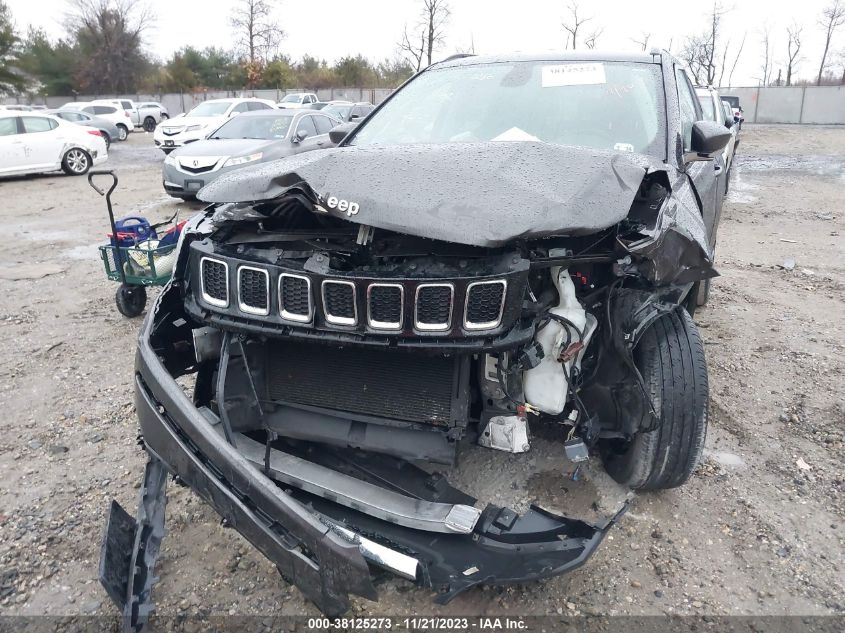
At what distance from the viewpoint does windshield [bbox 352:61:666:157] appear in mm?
2836

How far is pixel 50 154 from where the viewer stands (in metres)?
13.1

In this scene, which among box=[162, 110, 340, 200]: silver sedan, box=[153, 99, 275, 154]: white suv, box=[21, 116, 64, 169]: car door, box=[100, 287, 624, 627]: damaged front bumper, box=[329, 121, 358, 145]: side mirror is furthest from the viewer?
box=[153, 99, 275, 154]: white suv

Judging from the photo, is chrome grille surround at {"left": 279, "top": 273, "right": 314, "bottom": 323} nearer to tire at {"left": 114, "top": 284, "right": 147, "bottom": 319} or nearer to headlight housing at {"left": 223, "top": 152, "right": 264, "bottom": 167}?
tire at {"left": 114, "top": 284, "right": 147, "bottom": 319}

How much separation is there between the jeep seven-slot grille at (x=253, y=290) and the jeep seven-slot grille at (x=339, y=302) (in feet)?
0.65

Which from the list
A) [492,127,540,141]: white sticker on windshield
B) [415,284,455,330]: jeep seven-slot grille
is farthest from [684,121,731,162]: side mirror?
[415,284,455,330]: jeep seven-slot grille

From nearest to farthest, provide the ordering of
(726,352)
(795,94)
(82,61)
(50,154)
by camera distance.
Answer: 1. (726,352)
2. (50,154)
3. (795,94)
4. (82,61)

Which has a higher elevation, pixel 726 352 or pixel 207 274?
pixel 207 274

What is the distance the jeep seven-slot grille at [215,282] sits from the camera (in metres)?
1.92

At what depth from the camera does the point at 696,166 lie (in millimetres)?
3271

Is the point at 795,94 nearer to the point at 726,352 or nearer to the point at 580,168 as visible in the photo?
the point at 726,352

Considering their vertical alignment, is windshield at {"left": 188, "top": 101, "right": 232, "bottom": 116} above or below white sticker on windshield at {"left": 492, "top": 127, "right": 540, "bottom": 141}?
above

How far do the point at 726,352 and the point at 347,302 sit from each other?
10.8 ft

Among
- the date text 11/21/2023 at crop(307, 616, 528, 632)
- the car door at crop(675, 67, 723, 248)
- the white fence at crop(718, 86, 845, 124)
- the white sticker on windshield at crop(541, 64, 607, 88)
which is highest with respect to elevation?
the white fence at crop(718, 86, 845, 124)

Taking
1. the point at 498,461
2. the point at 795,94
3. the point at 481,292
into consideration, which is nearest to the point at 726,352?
the point at 498,461
